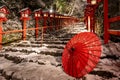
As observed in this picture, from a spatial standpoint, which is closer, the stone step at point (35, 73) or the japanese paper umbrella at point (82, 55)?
the japanese paper umbrella at point (82, 55)

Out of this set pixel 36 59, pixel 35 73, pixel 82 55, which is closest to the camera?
pixel 82 55

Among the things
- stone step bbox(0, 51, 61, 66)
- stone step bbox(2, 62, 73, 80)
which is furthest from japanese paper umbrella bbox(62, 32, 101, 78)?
stone step bbox(0, 51, 61, 66)

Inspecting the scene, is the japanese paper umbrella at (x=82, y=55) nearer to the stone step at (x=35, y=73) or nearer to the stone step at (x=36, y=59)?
the stone step at (x=35, y=73)

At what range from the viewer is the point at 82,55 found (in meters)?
Result: 3.71

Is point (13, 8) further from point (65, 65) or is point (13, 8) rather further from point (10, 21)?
point (65, 65)

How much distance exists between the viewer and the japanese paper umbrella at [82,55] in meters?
3.69

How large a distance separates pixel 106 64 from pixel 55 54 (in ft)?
8.05

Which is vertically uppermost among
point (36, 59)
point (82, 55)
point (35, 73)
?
point (82, 55)

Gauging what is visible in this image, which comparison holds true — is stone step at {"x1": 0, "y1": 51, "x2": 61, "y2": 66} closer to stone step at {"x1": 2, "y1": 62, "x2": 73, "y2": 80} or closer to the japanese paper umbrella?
stone step at {"x1": 2, "y1": 62, "x2": 73, "y2": 80}

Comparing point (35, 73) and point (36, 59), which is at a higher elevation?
point (36, 59)

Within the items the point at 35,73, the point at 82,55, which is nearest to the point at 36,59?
the point at 35,73

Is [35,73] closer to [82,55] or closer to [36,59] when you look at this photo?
[36,59]

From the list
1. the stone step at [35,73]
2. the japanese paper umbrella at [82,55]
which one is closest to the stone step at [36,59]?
the stone step at [35,73]

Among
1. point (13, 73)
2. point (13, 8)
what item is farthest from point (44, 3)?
point (13, 73)
